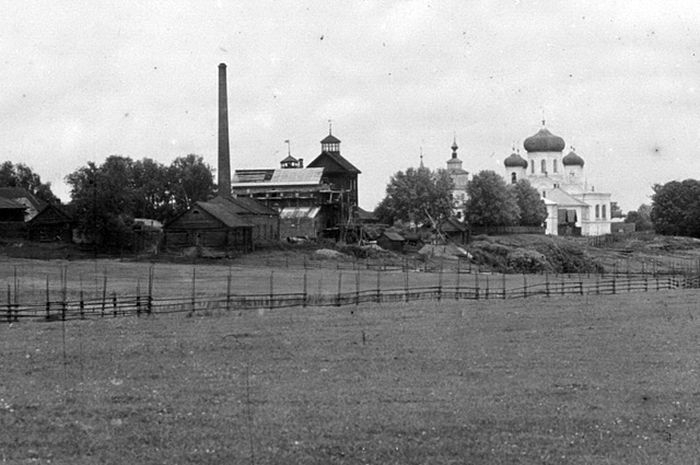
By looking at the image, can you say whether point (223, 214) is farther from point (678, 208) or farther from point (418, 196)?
point (678, 208)

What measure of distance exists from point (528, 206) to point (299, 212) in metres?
49.2

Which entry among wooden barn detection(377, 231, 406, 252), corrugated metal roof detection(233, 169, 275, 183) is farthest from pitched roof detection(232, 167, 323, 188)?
wooden barn detection(377, 231, 406, 252)

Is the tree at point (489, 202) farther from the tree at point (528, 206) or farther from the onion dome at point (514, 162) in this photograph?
the onion dome at point (514, 162)

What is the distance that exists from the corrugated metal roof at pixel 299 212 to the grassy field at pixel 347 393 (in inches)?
2554

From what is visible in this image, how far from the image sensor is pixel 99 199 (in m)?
78.0

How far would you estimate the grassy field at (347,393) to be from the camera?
56.4ft

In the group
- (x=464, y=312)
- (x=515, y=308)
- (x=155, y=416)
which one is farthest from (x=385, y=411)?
(x=515, y=308)

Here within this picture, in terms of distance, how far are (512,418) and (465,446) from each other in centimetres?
230

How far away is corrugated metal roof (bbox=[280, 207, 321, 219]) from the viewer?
100438 millimetres

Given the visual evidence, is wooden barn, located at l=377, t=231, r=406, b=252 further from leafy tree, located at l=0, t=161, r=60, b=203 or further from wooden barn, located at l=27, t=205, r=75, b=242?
leafy tree, located at l=0, t=161, r=60, b=203

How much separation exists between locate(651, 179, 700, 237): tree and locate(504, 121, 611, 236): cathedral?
1706 centimetres

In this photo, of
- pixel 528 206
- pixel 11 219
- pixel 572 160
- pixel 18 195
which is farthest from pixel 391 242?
pixel 572 160

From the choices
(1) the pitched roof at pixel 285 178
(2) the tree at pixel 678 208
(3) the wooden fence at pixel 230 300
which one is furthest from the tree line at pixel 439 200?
(3) the wooden fence at pixel 230 300

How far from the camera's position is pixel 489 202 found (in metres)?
125
